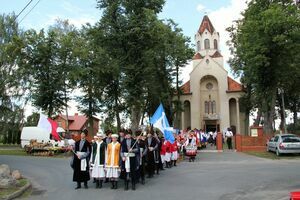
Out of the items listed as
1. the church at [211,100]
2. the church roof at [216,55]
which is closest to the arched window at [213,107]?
the church at [211,100]

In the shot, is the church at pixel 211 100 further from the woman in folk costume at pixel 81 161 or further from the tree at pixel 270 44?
the woman in folk costume at pixel 81 161

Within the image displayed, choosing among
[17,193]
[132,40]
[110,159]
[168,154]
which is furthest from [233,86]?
[17,193]

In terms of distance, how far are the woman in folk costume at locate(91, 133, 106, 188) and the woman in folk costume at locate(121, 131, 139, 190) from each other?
714 millimetres

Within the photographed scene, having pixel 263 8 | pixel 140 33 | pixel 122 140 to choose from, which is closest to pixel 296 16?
pixel 263 8

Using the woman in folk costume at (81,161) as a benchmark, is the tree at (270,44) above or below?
above

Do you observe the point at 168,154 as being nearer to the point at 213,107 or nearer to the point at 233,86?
the point at 213,107

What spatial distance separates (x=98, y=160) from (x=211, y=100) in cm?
5738

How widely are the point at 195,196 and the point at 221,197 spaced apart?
2.40ft

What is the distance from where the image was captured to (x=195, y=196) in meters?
11.3

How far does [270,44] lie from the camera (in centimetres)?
3669

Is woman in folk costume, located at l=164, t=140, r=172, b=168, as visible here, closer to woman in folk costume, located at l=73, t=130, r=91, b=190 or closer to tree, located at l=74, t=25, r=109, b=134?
woman in folk costume, located at l=73, t=130, r=91, b=190

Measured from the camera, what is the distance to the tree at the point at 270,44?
116ft

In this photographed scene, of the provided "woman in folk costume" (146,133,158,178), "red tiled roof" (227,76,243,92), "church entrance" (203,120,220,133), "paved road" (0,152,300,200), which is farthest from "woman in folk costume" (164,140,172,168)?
"red tiled roof" (227,76,243,92)

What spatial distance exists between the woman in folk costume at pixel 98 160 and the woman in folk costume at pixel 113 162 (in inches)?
8.0
